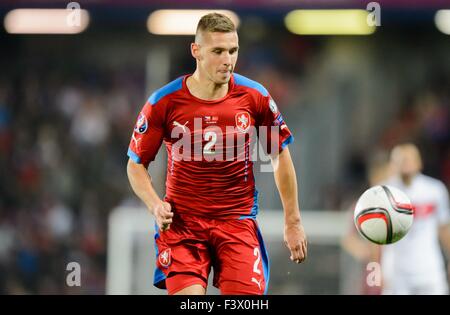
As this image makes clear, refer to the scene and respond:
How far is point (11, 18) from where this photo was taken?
14789mm

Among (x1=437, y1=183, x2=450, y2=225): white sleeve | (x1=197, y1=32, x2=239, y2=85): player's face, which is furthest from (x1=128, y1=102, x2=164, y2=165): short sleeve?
(x1=437, y1=183, x2=450, y2=225): white sleeve

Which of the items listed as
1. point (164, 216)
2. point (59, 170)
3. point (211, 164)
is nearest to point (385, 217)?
point (211, 164)

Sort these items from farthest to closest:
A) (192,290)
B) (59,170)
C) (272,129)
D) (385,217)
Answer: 1. (59,170)
2. (385,217)
3. (272,129)
4. (192,290)

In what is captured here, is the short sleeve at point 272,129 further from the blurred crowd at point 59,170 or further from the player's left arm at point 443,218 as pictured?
the blurred crowd at point 59,170

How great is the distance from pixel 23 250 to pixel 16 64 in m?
3.53

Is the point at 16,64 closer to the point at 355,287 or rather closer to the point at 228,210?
the point at 355,287

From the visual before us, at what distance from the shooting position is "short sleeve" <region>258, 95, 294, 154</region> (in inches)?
223

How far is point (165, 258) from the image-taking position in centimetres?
557

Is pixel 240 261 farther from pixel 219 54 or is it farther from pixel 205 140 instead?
pixel 219 54

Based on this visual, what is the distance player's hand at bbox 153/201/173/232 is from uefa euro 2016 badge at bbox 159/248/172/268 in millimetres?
395

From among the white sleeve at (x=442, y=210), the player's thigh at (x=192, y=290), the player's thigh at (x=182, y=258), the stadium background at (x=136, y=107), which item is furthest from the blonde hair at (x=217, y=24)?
the stadium background at (x=136, y=107)

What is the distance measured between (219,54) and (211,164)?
2.21 ft

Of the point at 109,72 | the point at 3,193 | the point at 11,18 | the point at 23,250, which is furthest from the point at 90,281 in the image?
the point at 11,18
